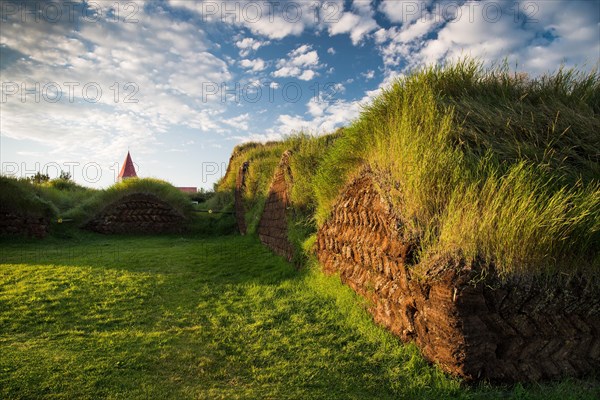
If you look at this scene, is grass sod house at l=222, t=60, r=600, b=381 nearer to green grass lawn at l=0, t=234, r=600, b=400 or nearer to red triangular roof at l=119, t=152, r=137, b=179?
green grass lawn at l=0, t=234, r=600, b=400

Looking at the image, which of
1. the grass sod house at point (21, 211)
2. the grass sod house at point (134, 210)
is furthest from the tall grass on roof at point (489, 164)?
the grass sod house at point (21, 211)

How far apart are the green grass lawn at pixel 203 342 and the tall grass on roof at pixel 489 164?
100 cm

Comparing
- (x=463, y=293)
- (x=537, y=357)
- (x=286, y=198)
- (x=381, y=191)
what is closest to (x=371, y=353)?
(x=463, y=293)

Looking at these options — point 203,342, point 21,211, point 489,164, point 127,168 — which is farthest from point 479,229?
point 127,168

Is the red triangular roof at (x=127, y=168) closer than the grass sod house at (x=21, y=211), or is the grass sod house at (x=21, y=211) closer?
the grass sod house at (x=21, y=211)

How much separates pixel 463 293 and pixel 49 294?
535 cm

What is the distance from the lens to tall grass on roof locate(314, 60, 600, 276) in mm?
2799

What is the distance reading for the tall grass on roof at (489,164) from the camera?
2799 mm

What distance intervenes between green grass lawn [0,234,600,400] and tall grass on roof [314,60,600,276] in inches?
39.4

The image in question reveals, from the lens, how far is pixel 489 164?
3320mm

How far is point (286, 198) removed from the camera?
23.7 feet

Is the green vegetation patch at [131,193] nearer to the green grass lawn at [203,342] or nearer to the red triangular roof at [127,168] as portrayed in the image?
the green grass lawn at [203,342]

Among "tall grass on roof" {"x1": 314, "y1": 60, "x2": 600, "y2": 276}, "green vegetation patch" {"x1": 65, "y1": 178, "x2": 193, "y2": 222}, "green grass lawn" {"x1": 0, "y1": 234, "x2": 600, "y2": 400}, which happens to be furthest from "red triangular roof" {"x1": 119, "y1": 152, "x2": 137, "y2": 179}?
"tall grass on roof" {"x1": 314, "y1": 60, "x2": 600, "y2": 276}

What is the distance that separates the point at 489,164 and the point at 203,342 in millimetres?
3318
